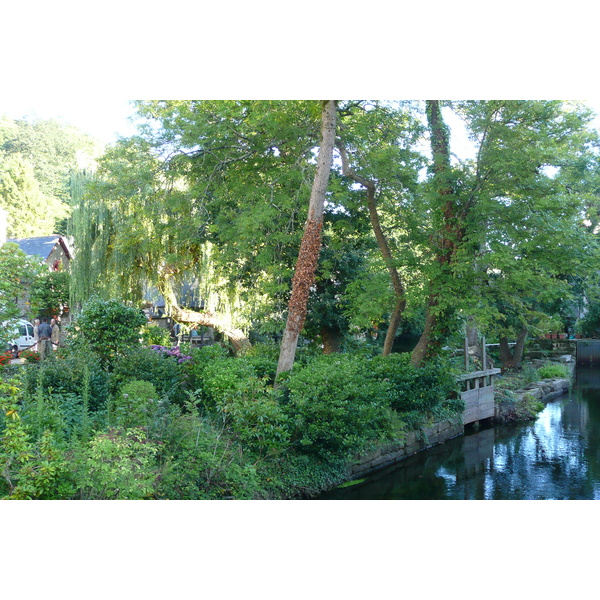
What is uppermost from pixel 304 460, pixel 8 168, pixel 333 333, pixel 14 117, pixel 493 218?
pixel 14 117

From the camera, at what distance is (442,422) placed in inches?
315

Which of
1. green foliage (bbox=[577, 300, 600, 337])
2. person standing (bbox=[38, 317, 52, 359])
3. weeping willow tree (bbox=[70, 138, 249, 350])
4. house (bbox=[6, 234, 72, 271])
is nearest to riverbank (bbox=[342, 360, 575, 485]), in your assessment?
green foliage (bbox=[577, 300, 600, 337])

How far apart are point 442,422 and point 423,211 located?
303cm

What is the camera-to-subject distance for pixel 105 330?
620cm

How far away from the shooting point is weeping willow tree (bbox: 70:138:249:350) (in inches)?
342

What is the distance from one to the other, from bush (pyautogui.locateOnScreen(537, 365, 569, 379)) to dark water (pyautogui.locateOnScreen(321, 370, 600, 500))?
3.32 m

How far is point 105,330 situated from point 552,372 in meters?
10.3

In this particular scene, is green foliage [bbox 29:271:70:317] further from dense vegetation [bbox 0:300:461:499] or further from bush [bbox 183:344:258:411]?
bush [bbox 183:344:258:411]

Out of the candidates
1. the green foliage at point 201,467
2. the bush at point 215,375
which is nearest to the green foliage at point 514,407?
the bush at point 215,375

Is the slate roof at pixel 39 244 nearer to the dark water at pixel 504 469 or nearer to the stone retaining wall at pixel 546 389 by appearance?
the dark water at pixel 504 469
